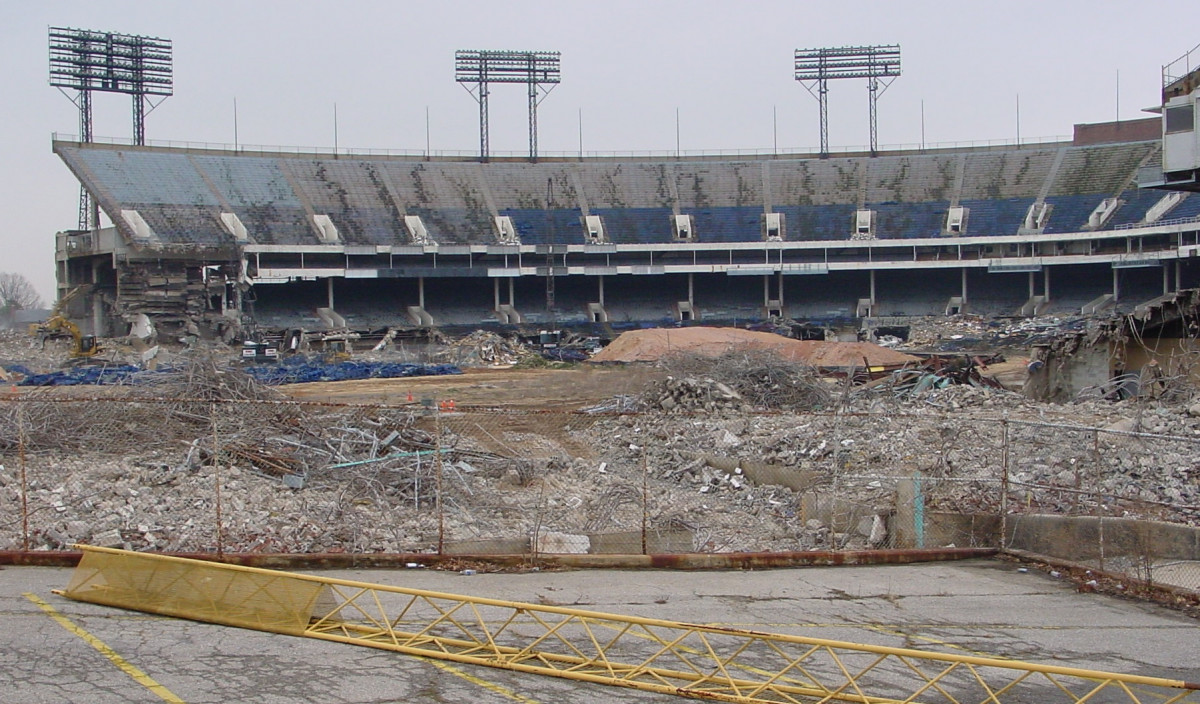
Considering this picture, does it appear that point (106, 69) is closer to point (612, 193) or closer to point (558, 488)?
point (612, 193)

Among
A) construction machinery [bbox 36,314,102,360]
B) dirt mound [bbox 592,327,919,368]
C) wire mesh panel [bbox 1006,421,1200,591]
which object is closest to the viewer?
wire mesh panel [bbox 1006,421,1200,591]

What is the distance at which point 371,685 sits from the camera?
22.8ft

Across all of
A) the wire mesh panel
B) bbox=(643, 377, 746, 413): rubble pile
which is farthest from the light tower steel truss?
bbox=(643, 377, 746, 413): rubble pile

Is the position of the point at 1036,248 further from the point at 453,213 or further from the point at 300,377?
the point at 300,377

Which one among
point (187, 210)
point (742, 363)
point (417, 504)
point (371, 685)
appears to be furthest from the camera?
point (187, 210)

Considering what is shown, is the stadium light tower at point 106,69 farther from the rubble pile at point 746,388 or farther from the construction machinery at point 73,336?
the rubble pile at point 746,388

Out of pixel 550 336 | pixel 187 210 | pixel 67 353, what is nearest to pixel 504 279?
pixel 550 336

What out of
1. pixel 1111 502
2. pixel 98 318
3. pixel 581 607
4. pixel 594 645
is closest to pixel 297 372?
pixel 98 318

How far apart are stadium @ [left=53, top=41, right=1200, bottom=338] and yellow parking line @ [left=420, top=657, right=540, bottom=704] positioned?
50.2 meters

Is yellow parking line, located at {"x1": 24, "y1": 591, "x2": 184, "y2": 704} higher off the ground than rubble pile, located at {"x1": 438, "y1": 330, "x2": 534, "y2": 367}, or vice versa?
rubble pile, located at {"x1": 438, "y1": 330, "x2": 534, "y2": 367}

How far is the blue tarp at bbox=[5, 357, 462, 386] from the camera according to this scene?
3425 cm

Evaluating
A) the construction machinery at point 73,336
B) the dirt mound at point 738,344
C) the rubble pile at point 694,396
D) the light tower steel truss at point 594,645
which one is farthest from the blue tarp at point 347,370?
the light tower steel truss at point 594,645

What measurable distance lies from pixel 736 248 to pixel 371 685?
57.2m

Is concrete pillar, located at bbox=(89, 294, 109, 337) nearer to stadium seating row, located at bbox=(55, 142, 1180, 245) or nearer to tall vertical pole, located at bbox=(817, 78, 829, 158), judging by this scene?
stadium seating row, located at bbox=(55, 142, 1180, 245)
